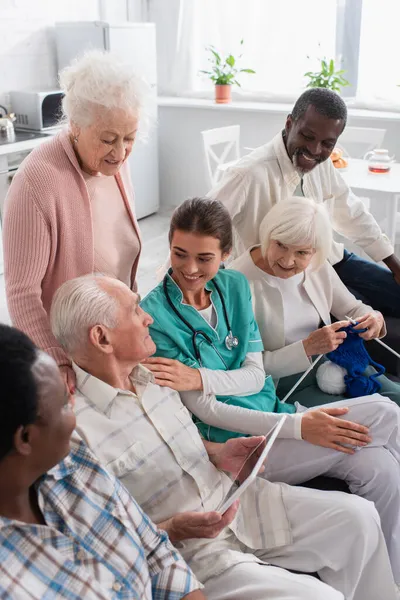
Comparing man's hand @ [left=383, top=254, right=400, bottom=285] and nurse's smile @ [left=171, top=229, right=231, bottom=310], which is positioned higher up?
nurse's smile @ [left=171, top=229, right=231, bottom=310]

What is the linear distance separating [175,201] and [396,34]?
2231 millimetres

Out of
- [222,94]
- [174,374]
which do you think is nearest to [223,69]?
[222,94]

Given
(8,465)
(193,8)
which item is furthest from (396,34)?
(8,465)

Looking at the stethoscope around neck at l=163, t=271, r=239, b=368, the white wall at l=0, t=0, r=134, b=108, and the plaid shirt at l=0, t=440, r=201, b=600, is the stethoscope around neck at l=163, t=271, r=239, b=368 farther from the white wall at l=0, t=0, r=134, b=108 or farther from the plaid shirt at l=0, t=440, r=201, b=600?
the white wall at l=0, t=0, r=134, b=108

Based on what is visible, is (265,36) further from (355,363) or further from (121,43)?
(355,363)

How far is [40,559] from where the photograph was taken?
0.96 metres

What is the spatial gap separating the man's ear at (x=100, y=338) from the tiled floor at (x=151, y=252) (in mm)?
2442

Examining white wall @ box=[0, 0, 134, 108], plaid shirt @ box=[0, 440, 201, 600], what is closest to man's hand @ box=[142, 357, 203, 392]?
plaid shirt @ box=[0, 440, 201, 600]

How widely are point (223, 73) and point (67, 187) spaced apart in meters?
3.81

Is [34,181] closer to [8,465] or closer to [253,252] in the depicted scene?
[253,252]

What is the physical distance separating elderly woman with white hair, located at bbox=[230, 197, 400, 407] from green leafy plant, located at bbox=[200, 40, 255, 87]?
3430mm

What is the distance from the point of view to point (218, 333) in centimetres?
177

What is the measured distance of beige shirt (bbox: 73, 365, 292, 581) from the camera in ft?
4.52

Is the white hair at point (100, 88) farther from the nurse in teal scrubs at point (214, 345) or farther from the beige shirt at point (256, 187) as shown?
the beige shirt at point (256, 187)
